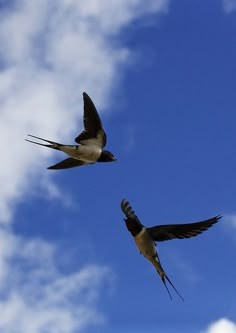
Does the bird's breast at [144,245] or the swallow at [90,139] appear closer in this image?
the bird's breast at [144,245]

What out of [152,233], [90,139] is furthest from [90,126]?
[152,233]

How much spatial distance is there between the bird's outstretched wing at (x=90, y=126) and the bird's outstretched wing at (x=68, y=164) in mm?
489

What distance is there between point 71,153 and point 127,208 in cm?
146

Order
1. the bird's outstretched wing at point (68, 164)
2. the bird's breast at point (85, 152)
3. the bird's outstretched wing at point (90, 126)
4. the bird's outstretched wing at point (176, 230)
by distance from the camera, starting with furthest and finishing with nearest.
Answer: the bird's outstretched wing at point (68, 164) < the bird's outstretched wing at point (90, 126) < the bird's breast at point (85, 152) < the bird's outstretched wing at point (176, 230)

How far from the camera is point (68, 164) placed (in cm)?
1076

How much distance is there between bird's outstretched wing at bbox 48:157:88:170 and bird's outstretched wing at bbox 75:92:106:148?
489 mm

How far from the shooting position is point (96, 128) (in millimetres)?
10383

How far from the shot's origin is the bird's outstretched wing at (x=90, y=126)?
405 inches

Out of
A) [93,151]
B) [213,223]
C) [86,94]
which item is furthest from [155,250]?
[86,94]

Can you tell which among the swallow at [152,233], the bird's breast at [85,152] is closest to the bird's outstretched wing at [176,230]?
the swallow at [152,233]

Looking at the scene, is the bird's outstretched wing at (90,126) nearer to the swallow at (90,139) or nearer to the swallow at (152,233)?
the swallow at (90,139)

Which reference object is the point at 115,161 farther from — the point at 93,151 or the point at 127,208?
the point at 127,208

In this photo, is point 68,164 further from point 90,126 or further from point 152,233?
point 152,233

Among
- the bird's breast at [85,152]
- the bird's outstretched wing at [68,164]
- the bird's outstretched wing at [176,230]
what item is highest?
the bird's outstretched wing at [68,164]
